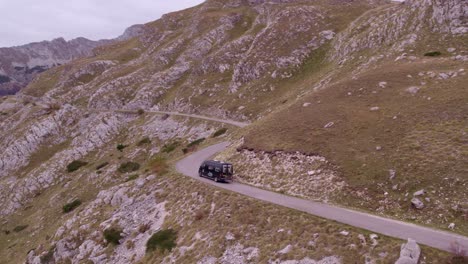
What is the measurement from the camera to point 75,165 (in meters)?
75.8

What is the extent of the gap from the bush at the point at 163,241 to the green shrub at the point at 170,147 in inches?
1454

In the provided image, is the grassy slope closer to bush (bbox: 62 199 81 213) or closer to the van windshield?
the van windshield

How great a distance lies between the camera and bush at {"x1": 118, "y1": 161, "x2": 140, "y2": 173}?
210 feet

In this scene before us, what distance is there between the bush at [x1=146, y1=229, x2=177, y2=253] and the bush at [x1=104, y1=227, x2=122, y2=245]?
20.1 feet

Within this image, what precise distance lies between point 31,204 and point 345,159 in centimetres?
6692

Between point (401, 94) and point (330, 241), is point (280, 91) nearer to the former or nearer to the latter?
point (401, 94)

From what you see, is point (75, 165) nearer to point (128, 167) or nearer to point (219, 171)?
point (128, 167)

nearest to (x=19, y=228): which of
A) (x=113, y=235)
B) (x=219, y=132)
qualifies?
(x=113, y=235)

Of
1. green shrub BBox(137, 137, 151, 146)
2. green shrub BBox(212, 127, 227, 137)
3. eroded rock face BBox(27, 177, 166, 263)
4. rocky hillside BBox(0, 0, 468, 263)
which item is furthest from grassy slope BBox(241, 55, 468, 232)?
green shrub BBox(137, 137, 151, 146)

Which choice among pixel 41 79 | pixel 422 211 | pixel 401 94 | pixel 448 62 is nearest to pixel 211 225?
pixel 422 211

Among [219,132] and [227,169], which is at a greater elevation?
[227,169]

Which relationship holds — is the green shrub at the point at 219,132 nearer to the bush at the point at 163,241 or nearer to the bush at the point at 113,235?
the bush at the point at 113,235

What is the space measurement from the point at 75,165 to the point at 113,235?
48100mm

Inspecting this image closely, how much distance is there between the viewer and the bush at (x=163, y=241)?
28650mm
